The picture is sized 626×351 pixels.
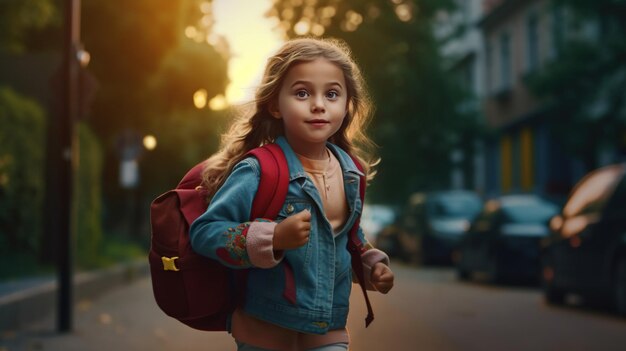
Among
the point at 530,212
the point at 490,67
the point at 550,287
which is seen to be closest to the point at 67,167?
the point at 550,287

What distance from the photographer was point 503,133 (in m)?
41.6

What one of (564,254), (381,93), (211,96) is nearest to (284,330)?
(564,254)

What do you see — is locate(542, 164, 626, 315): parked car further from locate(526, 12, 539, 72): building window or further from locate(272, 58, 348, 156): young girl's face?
locate(526, 12, 539, 72): building window

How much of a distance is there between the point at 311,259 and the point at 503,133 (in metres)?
38.7

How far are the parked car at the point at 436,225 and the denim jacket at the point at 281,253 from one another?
20.5m

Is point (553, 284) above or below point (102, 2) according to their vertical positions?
below

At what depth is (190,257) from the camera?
3.46 meters

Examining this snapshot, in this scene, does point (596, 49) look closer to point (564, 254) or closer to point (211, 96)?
point (564, 254)

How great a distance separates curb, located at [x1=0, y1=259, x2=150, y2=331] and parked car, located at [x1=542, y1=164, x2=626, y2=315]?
564cm

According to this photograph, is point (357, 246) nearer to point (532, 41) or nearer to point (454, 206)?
point (454, 206)

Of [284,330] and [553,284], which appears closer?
[284,330]

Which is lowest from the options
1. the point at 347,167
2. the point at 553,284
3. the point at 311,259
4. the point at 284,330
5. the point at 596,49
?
the point at 553,284

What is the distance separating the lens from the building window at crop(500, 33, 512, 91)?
1604 inches

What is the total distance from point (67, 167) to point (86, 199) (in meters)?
7.84
